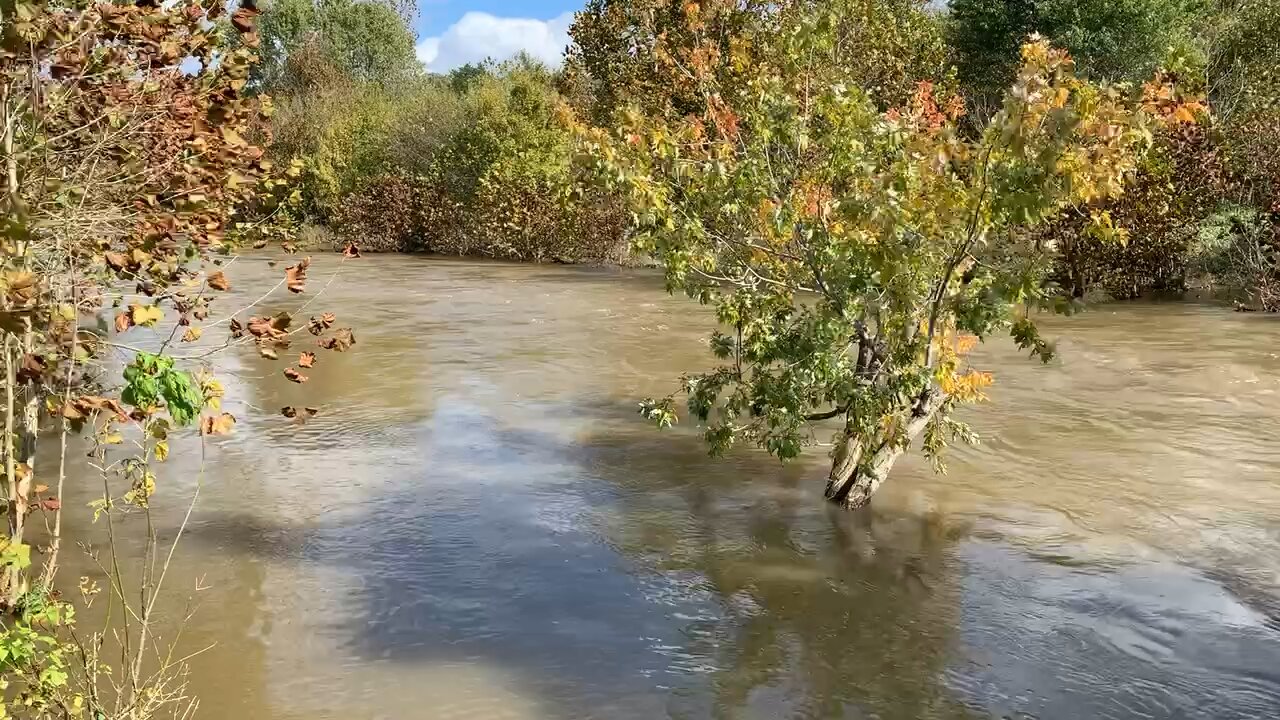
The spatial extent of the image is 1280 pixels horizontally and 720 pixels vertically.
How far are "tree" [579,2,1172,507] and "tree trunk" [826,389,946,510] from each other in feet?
0.05

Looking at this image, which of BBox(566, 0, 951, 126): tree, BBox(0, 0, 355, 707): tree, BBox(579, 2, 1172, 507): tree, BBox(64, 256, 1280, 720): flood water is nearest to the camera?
BBox(0, 0, 355, 707): tree

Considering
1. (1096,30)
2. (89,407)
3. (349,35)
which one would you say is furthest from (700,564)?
(349,35)

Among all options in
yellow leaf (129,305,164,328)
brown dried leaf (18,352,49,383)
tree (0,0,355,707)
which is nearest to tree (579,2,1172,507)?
tree (0,0,355,707)

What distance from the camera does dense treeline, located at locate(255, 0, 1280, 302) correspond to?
17.6 metres

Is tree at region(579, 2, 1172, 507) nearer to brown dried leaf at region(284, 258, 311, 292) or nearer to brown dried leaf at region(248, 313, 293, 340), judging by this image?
brown dried leaf at region(284, 258, 311, 292)

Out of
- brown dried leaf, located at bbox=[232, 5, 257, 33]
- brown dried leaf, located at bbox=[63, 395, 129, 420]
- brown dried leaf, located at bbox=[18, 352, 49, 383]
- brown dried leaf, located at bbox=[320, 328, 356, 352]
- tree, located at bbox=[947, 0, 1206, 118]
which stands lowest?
brown dried leaf, located at bbox=[63, 395, 129, 420]

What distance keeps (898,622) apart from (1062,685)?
0.86 metres

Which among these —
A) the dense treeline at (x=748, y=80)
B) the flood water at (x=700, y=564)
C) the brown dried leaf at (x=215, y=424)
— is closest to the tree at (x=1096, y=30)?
the dense treeline at (x=748, y=80)

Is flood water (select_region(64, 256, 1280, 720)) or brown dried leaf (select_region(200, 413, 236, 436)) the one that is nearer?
brown dried leaf (select_region(200, 413, 236, 436))

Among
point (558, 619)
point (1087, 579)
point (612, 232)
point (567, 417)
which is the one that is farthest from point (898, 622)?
point (612, 232)

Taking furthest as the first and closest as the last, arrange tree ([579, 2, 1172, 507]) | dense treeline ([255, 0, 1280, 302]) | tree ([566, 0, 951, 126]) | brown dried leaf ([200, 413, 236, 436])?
tree ([566, 0, 951, 126])
dense treeline ([255, 0, 1280, 302])
tree ([579, 2, 1172, 507])
brown dried leaf ([200, 413, 236, 436])

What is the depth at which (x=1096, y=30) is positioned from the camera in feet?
Result: 78.3

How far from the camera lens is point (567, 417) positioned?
971 cm

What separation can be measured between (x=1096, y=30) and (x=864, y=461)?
20.6 meters
